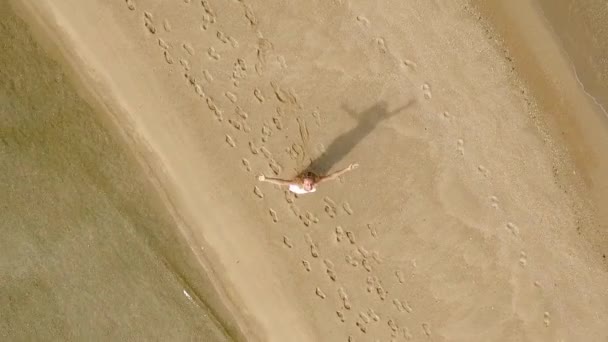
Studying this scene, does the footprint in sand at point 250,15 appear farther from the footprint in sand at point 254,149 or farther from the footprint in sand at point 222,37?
the footprint in sand at point 254,149

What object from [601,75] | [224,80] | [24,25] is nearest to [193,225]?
[224,80]

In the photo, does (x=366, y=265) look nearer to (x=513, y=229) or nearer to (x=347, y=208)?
(x=347, y=208)

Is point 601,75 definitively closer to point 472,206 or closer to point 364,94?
point 472,206

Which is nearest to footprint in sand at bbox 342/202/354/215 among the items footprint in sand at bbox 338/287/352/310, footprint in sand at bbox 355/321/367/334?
footprint in sand at bbox 338/287/352/310

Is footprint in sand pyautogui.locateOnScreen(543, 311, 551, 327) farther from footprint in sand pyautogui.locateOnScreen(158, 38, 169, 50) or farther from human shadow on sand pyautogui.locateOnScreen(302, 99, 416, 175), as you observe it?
footprint in sand pyautogui.locateOnScreen(158, 38, 169, 50)

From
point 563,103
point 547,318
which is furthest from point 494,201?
point 547,318
